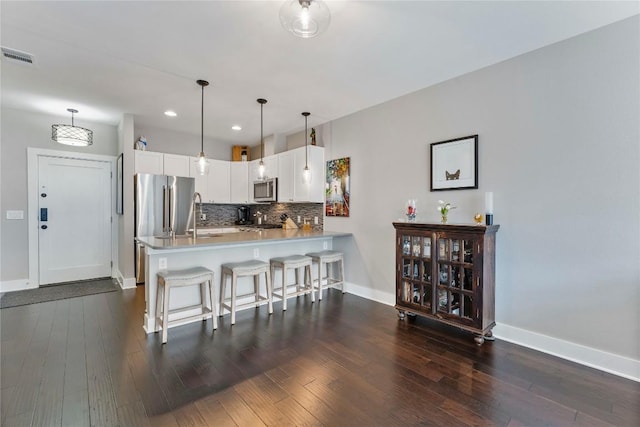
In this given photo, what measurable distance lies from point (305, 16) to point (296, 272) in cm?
313

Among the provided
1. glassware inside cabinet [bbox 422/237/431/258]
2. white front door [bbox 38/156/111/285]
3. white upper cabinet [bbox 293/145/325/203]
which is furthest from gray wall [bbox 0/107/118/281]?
glassware inside cabinet [bbox 422/237/431/258]

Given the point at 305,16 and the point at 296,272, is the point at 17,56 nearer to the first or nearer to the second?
the point at 305,16

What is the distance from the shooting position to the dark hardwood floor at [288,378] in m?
1.75

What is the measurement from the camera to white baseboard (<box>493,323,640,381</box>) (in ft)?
7.14

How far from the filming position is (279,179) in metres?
5.28

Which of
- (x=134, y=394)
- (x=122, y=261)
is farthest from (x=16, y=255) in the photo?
(x=134, y=394)

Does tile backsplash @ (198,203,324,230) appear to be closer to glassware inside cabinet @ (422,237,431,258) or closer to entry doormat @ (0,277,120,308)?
entry doormat @ (0,277,120,308)

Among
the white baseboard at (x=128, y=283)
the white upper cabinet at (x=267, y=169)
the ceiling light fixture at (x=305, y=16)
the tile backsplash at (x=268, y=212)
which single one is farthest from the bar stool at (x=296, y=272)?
the ceiling light fixture at (x=305, y=16)

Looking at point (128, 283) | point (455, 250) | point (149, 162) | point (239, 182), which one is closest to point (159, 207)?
point (149, 162)

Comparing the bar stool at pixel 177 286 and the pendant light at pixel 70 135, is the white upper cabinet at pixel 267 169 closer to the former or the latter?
the bar stool at pixel 177 286

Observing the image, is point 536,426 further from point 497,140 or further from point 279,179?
point 279,179

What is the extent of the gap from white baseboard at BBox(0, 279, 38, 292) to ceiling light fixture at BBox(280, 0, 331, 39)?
5.44 metres

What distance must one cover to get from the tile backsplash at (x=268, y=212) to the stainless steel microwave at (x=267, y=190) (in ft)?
1.46

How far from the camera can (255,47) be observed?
2.57 meters
